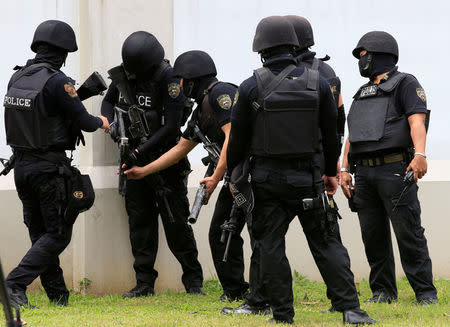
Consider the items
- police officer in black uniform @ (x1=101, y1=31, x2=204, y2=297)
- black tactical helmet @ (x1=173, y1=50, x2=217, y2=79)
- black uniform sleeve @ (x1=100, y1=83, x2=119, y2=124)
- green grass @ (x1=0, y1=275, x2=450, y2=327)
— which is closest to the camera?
green grass @ (x1=0, y1=275, x2=450, y2=327)

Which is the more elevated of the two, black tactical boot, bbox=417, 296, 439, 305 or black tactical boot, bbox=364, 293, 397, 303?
black tactical boot, bbox=417, 296, 439, 305

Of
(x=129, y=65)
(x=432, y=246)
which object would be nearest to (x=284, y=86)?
(x=129, y=65)

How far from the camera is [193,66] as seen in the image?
634cm

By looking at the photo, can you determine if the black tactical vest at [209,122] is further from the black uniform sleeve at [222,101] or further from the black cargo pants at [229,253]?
the black cargo pants at [229,253]

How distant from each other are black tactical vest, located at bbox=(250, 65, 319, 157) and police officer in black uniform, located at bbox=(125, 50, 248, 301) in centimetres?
102

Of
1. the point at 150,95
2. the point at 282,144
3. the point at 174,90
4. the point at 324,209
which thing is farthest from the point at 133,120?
the point at 324,209

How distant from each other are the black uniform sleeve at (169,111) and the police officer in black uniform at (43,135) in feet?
2.39

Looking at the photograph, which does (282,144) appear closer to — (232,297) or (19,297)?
(232,297)

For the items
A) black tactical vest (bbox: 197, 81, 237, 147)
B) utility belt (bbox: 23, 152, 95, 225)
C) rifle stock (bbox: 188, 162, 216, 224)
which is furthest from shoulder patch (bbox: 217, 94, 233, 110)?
utility belt (bbox: 23, 152, 95, 225)

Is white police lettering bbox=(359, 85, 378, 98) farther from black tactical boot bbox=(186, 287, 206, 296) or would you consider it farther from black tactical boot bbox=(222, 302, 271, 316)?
black tactical boot bbox=(186, 287, 206, 296)

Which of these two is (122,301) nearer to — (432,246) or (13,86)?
(13,86)

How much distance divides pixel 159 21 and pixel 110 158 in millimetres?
1255

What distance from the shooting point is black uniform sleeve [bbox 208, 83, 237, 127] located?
6.12 metres

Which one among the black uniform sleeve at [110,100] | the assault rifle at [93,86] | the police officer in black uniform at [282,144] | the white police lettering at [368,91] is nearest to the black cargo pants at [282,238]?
the police officer in black uniform at [282,144]
